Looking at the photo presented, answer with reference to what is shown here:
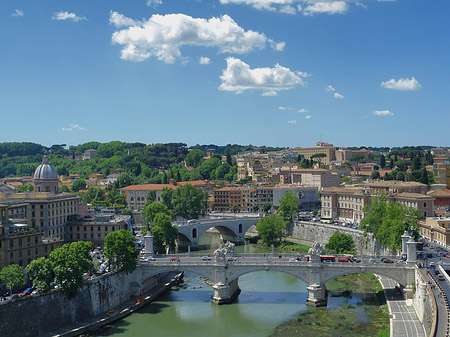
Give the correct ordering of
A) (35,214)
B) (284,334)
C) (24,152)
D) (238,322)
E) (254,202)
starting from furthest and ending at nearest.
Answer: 1. (24,152)
2. (254,202)
3. (35,214)
4. (238,322)
5. (284,334)

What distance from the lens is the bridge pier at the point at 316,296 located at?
35344mm

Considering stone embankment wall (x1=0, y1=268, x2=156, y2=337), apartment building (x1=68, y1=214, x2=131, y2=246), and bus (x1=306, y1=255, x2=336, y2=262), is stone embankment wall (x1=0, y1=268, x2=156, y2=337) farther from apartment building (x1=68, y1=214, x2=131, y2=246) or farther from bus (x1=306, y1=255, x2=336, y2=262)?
bus (x1=306, y1=255, x2=336, y2=262)

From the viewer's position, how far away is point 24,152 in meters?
166

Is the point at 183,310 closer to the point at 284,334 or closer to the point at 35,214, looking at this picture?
the point at 284,334

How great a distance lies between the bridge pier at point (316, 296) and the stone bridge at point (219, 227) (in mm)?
24834

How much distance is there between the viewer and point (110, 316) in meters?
32.7

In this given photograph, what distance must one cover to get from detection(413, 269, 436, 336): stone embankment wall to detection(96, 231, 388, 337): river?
5.90 meters

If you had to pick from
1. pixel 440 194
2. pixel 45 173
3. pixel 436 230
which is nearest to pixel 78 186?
pixel 45 173

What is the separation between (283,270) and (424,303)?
9.97m

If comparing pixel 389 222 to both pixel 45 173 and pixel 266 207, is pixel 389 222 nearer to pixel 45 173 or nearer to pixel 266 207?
pixel 45 173

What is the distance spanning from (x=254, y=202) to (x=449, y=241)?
4365 centimetres

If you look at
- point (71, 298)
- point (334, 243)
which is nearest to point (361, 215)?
point (334, 243)

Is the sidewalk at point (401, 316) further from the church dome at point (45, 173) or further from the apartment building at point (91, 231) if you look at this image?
the church dome at point (45, 173)

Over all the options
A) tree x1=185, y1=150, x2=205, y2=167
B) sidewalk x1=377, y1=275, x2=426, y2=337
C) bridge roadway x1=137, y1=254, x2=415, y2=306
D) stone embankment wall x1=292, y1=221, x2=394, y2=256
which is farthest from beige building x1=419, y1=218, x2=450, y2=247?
tree x1=185, y1=150, x2=205, y2=167
